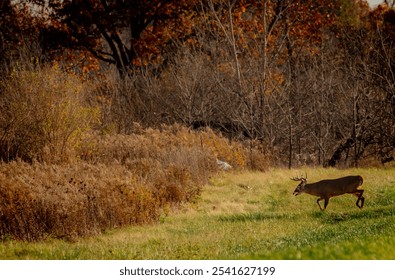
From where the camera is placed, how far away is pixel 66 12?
26.8 m

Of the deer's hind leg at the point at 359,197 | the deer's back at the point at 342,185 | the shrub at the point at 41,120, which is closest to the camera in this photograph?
the deer's back at the point at 342,185

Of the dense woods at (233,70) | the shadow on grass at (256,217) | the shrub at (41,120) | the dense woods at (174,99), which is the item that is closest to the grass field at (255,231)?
the shadow on grass at (256,217)

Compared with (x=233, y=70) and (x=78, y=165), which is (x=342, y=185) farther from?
(x=233, y=70)

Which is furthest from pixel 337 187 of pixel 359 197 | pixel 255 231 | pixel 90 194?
pixel 90 194

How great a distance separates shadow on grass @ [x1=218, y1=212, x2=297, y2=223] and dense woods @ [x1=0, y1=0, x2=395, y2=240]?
1.33 m

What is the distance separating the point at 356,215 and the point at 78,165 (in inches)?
233

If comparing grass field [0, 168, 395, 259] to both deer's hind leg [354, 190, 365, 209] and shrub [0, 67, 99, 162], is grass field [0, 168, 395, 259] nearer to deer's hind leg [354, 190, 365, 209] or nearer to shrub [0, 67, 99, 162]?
deer's hind leg [354, 190, 365, 209]

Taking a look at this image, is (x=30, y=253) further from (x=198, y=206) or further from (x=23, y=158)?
(x=23, y=158)

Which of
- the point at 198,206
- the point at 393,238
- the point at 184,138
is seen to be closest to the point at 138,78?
the point at 184,138

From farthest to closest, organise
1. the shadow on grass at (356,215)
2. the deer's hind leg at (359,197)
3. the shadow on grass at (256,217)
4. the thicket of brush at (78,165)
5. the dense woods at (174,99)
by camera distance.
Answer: the dense woods at (174,99)
the shadow on grass at (256,217)
the thicket of brush at (78,165)
the shadow on grass at (356,215)
the deer's hind leg at (359,197)

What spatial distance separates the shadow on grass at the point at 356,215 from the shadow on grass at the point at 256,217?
0.50 meters

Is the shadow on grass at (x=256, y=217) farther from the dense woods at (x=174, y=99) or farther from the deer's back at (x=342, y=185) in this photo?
the dense woods at (x=174, y=99)

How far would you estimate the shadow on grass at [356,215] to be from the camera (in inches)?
455
